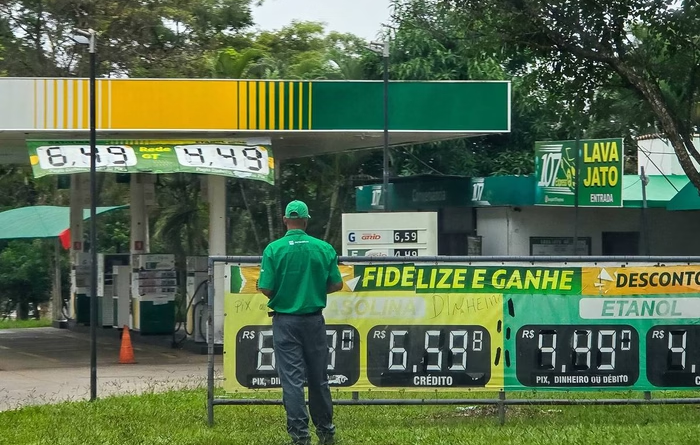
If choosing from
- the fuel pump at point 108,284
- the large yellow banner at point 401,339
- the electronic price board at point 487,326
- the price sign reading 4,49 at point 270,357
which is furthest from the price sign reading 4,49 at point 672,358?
the fuel pump at point 108,284

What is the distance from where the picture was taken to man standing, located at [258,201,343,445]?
31.1ft

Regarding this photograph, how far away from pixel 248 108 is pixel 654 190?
532 inches

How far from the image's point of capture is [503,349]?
423 inches

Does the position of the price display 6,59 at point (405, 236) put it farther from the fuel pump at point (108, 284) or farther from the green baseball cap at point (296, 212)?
the green baseball cap at point (296, 212)

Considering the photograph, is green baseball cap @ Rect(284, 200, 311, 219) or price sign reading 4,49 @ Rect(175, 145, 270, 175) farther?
price sign reading 4,49 @ Rect(175, 145, 270, 175)

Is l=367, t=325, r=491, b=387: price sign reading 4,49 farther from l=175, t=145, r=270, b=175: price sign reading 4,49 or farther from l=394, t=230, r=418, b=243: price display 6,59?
l=394, t=230, r=418, b=243: price display 6,59

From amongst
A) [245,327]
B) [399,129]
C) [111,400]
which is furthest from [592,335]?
[399,129]

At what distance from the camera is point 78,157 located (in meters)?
19.1

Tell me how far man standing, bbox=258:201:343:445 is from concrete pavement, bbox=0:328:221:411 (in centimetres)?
554

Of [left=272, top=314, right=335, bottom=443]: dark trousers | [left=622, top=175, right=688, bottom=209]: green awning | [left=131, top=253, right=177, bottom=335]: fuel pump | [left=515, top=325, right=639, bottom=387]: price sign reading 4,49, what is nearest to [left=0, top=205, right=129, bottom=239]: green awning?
[left=131, top=253, right=177, bottom=335]: fuel pump

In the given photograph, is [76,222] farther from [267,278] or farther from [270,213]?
[267,278]

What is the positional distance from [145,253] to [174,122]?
4417mm

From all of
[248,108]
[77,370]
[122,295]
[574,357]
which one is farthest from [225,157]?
[574,357]

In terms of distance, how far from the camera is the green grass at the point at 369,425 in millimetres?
9719
